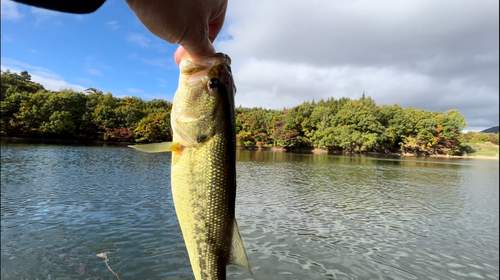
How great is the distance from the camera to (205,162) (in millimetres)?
2062

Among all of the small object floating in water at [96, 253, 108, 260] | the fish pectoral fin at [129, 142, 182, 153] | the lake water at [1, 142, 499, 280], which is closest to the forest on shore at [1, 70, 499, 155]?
the lake water at [1, 142, 499, 280]

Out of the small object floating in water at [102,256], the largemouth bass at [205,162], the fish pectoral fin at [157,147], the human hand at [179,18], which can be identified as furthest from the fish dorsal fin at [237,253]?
the small object floating in water at [102,256]

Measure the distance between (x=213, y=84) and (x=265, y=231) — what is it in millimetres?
10054

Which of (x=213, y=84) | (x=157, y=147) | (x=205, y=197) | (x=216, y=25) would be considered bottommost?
(x=205, y=197)

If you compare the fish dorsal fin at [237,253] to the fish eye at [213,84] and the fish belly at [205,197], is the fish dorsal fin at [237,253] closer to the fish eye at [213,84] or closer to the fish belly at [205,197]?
the fish belly at [205,197]

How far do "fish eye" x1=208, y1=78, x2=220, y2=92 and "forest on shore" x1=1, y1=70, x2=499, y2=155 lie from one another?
58.8m

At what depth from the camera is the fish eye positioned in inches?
78.0

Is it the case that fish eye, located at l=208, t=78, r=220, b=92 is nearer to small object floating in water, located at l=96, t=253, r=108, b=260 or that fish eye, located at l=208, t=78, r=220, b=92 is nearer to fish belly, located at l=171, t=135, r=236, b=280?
fish belly, located at l=171, t=135, r=236, b=280

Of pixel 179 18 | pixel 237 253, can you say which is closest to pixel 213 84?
pixel 179 18

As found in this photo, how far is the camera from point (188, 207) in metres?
2.07

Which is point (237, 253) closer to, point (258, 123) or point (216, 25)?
point (216, 25)

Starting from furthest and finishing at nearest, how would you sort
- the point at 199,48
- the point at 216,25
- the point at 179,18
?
the point at 216,25
the point at 199,48
the point at 179,18

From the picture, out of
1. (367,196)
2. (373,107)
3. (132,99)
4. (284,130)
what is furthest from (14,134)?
(373,107)

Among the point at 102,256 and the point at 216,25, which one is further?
the point at 102,256
